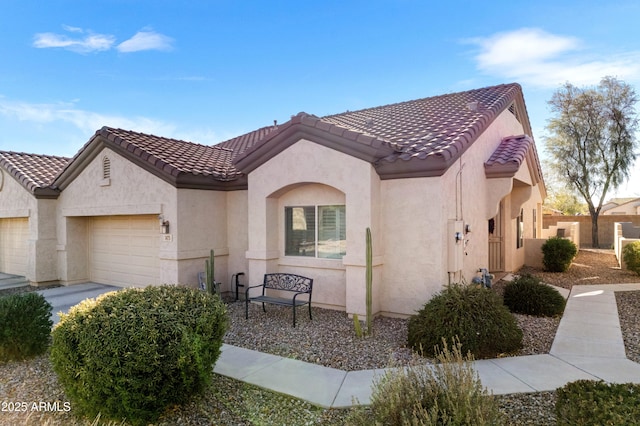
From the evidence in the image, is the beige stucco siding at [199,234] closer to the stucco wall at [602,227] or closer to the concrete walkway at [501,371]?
the concrete walkway at [501,371]

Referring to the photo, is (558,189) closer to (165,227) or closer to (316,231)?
(316,231)

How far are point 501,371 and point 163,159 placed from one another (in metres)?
9.72

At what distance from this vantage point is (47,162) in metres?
15.7

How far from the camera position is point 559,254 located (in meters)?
14.2

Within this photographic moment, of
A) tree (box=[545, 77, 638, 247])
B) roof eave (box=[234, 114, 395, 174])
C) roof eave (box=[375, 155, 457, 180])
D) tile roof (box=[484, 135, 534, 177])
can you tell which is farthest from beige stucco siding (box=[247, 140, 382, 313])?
tree (box=[545, 77, 638, 247])

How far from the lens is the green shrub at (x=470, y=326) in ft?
20.3

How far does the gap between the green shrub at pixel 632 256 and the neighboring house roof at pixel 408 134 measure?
5776 millimetres

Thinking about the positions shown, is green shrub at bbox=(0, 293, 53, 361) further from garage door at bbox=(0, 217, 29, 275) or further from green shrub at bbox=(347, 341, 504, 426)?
garage door at bbox=(0, 217, 29, 275)

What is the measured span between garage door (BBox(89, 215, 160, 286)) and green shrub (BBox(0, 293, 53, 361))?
4855 millimetres

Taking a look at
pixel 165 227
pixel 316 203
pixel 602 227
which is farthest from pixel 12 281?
pixel 602 227

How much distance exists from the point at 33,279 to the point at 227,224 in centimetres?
777

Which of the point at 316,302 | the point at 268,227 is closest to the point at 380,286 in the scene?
the point at 316,302

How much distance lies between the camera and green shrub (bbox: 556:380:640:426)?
120 inches

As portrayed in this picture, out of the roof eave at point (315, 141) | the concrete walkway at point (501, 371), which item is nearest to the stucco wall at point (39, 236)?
the roof eave at point (315, 141)
